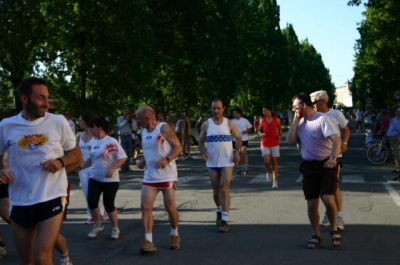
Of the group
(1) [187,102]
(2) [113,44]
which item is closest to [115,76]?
(2) [113,44]

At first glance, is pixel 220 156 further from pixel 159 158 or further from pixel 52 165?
pixel 52 165

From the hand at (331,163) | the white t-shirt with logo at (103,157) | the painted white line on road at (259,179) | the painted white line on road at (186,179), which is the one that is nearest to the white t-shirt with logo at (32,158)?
the hand at (331,163)

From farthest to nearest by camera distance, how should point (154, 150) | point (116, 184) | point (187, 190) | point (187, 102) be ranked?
point (187, 102) < point (187, 190) < point (116, 184) < point (154, 150)

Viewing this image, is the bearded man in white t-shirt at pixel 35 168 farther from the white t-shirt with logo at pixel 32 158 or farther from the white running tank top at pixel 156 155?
the white running tank top at pixel 156 155

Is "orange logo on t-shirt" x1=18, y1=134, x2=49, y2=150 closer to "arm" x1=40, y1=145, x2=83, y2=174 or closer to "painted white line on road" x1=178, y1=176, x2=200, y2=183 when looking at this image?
"arm" x1=40, y1=145, x2=83, y2=174

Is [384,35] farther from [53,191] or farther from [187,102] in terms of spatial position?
[53,191]

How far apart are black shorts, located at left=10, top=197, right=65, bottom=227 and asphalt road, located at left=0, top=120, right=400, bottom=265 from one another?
2.85 meters

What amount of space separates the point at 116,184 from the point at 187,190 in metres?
6.87

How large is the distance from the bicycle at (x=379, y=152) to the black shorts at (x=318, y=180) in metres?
17.1

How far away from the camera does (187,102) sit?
42.3 meters

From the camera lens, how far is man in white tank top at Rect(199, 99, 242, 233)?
10836mm

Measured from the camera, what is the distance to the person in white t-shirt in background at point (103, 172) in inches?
398

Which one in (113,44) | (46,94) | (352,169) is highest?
(113,44)

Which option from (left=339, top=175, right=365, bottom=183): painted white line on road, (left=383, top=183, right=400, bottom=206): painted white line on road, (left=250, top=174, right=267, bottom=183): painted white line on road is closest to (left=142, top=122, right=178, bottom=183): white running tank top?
(left=383, top=183, right=400, bottom=206): painted white line on road
